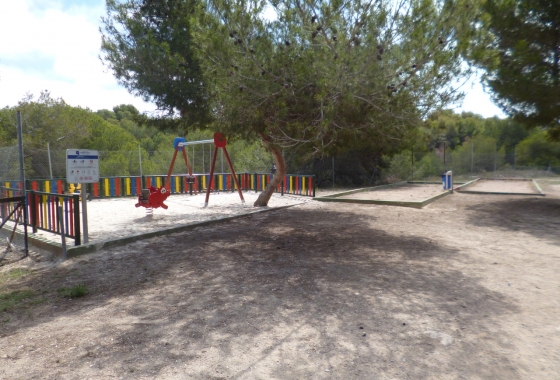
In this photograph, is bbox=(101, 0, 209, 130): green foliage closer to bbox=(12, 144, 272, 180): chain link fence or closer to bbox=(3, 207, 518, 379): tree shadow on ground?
bbox=(3, 207, 518, 379): tree shadow on ground

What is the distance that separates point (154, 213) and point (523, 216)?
10.3 metres

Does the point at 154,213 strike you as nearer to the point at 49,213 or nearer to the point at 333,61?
the point at 49,213

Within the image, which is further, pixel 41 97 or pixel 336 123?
pixel 41 97

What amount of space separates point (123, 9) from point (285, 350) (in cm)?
926

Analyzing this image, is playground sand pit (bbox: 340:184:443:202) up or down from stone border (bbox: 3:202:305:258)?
up

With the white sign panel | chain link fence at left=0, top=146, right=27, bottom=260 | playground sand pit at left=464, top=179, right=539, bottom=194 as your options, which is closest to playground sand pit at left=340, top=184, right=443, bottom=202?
playground sand pit at left=464, top=179, right=539, bottom=194

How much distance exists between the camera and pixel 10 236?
827 cm

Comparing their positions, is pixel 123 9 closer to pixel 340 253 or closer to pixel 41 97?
pixel 340 253

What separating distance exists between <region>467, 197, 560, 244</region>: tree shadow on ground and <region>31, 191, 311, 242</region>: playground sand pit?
5.86 metres

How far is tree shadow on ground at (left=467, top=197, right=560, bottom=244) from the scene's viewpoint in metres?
9.41

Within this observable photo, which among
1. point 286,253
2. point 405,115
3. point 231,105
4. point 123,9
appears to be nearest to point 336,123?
point 405,115

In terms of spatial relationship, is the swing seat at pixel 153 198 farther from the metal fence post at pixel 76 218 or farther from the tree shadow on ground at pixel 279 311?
the metal fence post at pixel 76 218

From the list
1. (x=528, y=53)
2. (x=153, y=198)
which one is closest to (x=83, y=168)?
(x=153, y=198)

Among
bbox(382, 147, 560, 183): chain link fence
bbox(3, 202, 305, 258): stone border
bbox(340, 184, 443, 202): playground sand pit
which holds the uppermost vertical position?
bbox(382, 147, 560, 183): chain link fence
